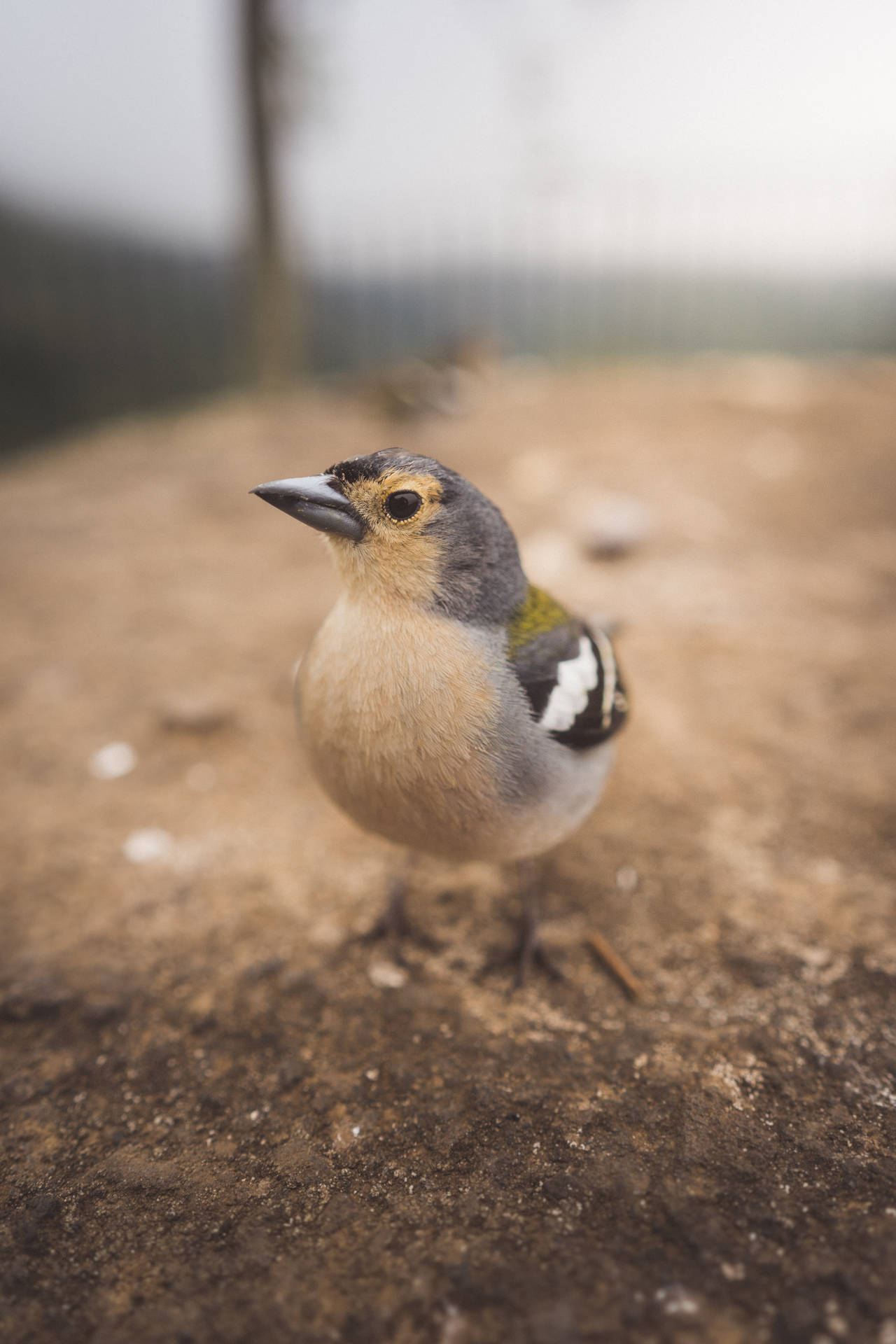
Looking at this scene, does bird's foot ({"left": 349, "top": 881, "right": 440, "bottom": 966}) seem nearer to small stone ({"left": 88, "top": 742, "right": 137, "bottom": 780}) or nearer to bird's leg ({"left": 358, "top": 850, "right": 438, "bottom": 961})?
bird's leg ({"left": 358, "top": 850, "right": 438, "bottom": 961})

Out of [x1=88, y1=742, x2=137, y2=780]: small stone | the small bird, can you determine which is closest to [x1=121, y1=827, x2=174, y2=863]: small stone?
[x1=88, y1=742, x2=137, y2=780]: small stone

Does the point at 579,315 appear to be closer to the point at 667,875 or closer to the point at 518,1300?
the point at 667,875

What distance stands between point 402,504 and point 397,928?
1.65 meters

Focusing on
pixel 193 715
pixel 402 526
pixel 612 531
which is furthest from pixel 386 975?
pixel 612 531

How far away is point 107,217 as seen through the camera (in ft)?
37.6

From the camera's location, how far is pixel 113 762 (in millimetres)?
4043

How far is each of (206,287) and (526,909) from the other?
12.4m

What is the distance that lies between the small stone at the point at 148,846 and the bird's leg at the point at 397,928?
3.49ft

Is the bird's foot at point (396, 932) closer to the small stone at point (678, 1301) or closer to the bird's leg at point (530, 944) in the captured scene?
the bird's leg at point (530, 944)

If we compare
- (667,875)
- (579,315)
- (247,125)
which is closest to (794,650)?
(667,875)

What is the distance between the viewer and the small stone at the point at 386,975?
2.79 meters

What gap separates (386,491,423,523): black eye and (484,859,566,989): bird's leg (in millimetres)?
1454

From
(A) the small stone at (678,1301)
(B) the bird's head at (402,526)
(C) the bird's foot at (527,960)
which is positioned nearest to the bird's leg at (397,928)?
(C) the bird's foot at (527,960)

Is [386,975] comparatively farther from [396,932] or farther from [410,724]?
[410,724]
